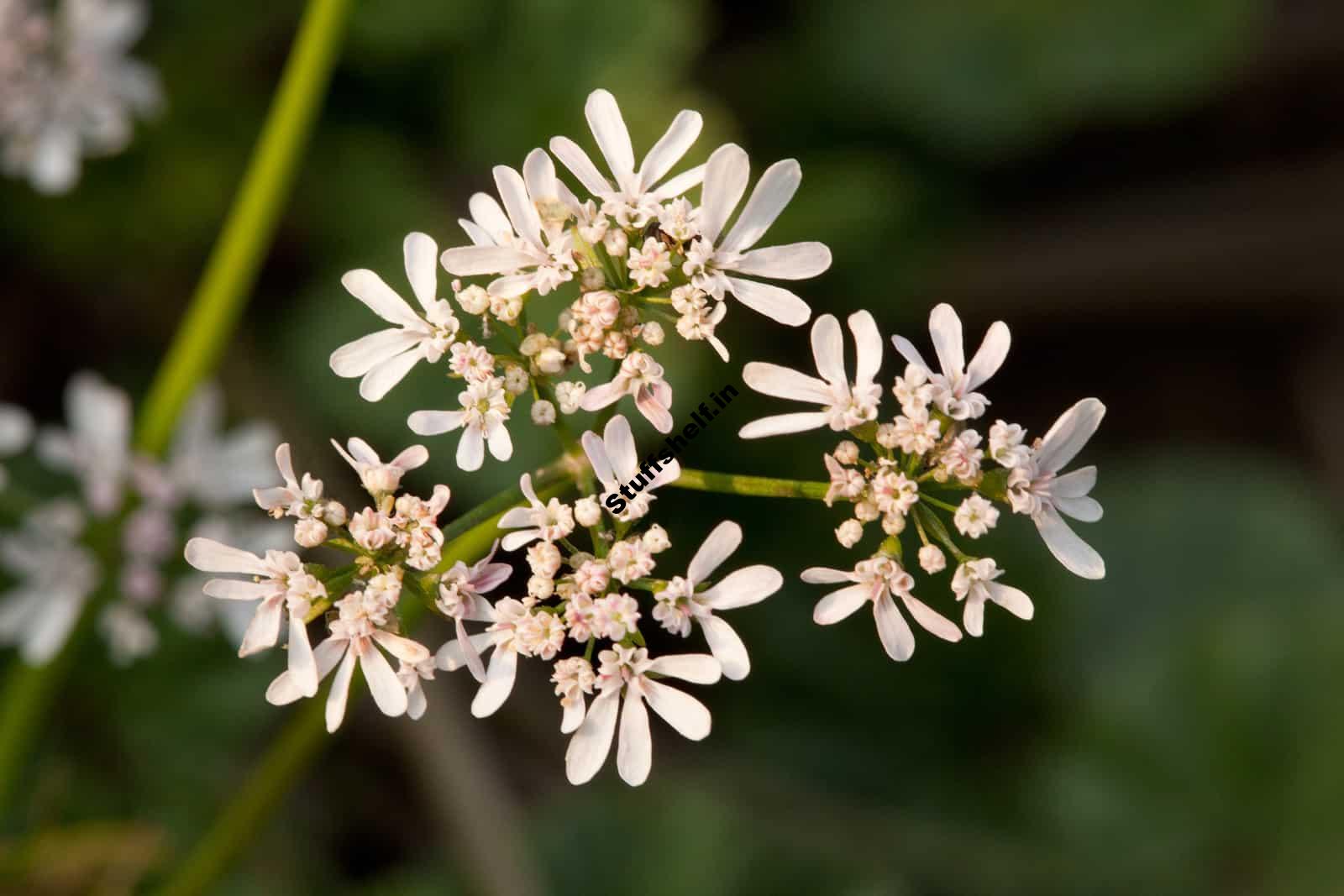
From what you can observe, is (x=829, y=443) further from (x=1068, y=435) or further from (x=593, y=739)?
(x=593, y=739)

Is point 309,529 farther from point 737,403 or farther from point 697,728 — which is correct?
point 737,403

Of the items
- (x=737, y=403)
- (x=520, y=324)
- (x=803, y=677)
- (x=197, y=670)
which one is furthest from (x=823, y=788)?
(x=520, y=324)

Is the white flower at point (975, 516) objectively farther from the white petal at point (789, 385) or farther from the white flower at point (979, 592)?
the white petal at point (789, 385)

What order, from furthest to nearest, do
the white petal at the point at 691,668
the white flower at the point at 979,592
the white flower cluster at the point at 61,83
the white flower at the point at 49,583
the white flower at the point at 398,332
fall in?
1. the white flower cluster at the point at 61,83
2. the white flower at the point at 49,583
3. the white flower at the point at 398,332
4. the white flower at the point at 979,592
5. the white petal at the point at 691,668

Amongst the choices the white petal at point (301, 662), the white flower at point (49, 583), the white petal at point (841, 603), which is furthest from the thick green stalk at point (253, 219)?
the white petal at point (841, 603)

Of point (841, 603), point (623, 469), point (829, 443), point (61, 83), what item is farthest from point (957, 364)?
point (61, 83)
